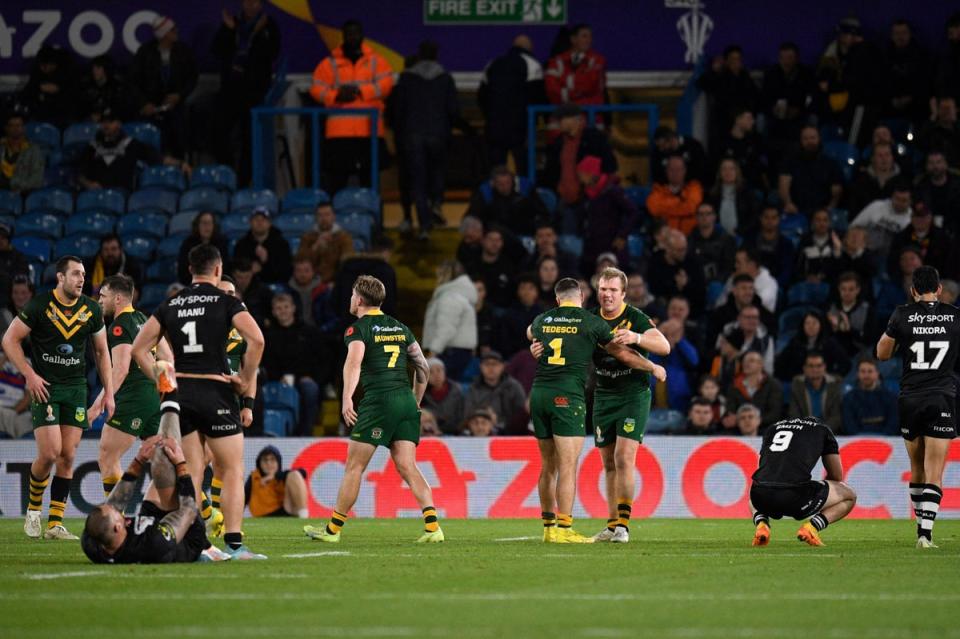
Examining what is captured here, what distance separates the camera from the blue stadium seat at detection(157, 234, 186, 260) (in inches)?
909

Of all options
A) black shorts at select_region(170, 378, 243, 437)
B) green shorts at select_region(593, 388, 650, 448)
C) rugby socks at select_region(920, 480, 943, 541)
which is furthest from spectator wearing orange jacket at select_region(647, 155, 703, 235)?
black shorts at select_region(170, 378, 243, 437)

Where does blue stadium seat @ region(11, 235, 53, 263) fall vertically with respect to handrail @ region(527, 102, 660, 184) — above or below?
below

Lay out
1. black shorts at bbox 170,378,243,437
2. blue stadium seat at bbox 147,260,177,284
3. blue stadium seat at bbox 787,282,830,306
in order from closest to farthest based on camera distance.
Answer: black shorts at bbox 170,378,243,437 → blue stadium seat at bbox 787,282,830,306 → blue stadium seat at bbox 147,260,177,284

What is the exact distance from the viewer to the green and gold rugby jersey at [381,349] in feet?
45.2

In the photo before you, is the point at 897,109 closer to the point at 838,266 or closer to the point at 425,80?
the point at 838,266

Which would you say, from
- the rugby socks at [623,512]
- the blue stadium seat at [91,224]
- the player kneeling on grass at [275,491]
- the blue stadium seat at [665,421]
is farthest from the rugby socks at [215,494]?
the blue stadium seat at [91,224]

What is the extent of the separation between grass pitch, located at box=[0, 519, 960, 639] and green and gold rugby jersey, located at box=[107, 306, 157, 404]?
1810mm

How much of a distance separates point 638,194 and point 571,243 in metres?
1.88

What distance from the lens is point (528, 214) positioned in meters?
22.8

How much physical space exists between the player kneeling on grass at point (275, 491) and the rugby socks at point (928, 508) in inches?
319

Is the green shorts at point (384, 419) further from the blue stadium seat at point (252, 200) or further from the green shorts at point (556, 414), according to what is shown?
the blue stadium seat at point (252, 200)

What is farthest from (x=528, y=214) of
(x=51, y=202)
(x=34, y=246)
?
(x=51, y=202)

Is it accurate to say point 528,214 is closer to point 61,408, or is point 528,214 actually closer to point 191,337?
point 61,408

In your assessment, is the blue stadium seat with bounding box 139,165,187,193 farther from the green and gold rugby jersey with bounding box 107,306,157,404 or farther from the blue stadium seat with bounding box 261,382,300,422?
the green and gold rugby jersey with bounding box 107,306,157,404
